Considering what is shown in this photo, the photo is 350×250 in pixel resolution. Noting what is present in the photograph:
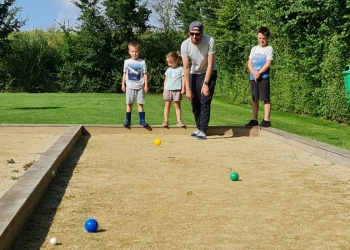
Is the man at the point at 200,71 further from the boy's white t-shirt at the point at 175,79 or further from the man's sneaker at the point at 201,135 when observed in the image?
the boy's white t-shirt at the point at 175,79

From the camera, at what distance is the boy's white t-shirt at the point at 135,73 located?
952cm

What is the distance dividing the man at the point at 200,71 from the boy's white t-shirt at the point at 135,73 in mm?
992

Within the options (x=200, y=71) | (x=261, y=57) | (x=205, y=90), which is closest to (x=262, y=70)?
(x=261, y=57)

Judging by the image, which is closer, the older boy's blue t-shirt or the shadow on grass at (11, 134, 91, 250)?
the shadow on grass at (11, 134, 91, 250)

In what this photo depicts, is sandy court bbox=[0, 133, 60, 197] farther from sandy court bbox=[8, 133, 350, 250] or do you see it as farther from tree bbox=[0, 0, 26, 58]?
tree bbox=[0, 0, 26, 58]

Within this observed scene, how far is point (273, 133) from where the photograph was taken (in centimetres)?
856

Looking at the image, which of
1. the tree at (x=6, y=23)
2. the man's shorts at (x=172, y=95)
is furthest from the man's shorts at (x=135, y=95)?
the tree at (x=6, y=23)

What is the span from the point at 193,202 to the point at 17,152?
125 inches

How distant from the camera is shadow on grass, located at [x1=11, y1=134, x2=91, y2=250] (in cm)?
334

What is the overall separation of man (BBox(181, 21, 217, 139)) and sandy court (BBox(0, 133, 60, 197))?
2125 millimetres

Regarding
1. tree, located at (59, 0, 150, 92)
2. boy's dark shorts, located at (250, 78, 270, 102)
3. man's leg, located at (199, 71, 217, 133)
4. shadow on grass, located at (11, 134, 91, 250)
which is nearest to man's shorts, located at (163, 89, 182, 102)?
man's leg, located at (199, 71, 217, 133)

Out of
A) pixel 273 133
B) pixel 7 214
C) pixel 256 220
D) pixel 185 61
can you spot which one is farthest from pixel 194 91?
pixel 7 214

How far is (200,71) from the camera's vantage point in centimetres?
878

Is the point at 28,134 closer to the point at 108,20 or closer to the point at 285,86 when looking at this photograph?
the point at 285,86
